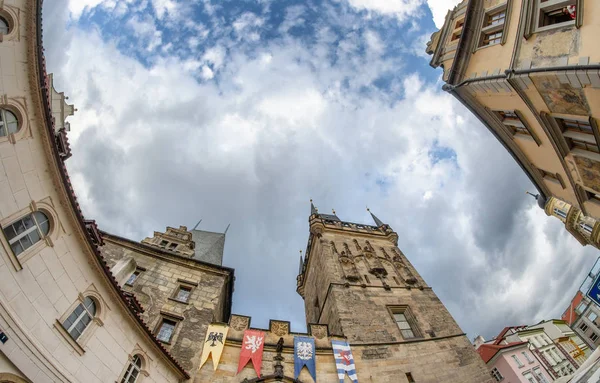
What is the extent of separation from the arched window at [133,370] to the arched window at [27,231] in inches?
201

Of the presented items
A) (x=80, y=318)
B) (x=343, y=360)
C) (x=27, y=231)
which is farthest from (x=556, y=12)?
(x=80, y=318)

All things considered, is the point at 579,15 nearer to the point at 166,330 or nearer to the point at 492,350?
the point at 166,330

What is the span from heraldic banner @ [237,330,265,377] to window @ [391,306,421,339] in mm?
8192

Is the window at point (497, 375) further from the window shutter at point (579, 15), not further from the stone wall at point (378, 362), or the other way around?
the window shutter at point (579, 15)

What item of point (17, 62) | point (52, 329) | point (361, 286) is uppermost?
point (361, 286)

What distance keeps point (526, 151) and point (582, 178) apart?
352 cm

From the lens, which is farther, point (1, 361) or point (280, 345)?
point (280, 345)

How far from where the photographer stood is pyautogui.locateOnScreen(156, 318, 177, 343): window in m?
12.9

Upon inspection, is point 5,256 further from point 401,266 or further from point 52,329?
point 401,266

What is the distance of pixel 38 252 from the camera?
23.6 feet

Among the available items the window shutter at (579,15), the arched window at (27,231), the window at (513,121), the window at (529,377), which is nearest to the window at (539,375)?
the window at (529,377)

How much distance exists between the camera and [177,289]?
14992 millimetres

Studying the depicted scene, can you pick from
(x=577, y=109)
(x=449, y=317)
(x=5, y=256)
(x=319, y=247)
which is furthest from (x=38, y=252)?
(x=449, y=317)

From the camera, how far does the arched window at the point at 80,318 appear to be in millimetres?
7716
